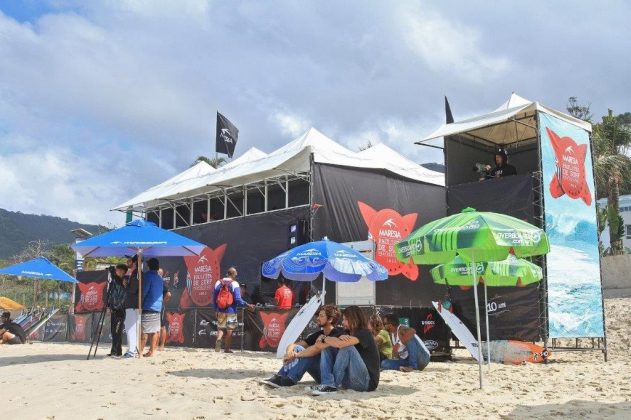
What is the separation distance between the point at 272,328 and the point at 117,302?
3359 mm

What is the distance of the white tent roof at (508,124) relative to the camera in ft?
39.4

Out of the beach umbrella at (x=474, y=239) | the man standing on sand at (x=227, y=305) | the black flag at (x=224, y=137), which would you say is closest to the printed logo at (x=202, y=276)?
the black flag at (x=224, y=137)

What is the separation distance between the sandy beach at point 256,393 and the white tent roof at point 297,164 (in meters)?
6.53

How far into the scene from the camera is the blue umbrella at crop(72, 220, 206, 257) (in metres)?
9.12

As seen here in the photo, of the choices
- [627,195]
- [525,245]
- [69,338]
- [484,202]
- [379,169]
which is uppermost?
[627,195]

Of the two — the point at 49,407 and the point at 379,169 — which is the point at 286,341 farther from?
the point at 379,169

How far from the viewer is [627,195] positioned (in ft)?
177

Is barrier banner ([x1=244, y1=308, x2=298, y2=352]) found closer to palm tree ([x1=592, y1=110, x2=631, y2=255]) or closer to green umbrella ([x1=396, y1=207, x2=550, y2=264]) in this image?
green umbrella ([x1=396, y1=207, x2=550, y2=264])

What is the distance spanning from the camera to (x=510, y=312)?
460 inches

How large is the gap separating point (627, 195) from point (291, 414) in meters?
55.6

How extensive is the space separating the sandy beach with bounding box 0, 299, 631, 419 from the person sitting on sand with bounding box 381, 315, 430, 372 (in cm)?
24

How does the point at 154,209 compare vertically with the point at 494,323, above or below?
above

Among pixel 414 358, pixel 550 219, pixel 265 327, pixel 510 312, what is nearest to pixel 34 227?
pixel 265 327

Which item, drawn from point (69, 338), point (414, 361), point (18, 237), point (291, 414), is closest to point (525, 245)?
point (414, 361)
